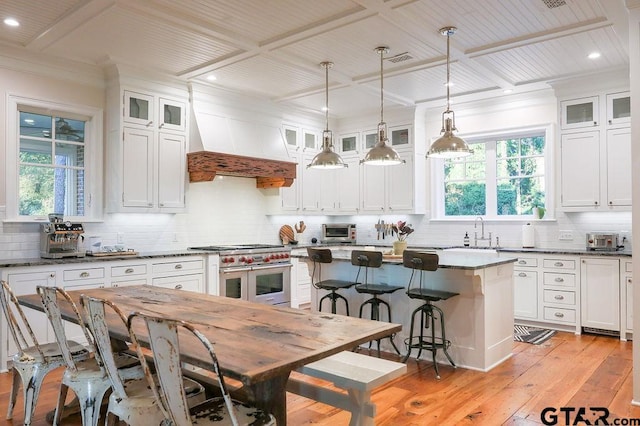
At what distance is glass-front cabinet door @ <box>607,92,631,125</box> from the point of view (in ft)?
17.5

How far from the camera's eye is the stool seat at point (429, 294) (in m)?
3.92

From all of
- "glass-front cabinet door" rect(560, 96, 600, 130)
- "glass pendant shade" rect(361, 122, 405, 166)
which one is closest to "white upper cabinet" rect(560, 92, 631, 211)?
"glass-front cabinet door" rect(560, 96, 600, 130)

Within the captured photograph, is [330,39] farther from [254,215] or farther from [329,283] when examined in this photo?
[254,215]

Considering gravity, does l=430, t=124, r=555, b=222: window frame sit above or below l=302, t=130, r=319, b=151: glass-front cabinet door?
below

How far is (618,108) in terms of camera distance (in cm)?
539

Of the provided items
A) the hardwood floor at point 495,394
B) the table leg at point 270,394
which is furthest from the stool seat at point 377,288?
the table leg at point 270,394

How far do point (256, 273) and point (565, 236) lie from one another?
12.6ft

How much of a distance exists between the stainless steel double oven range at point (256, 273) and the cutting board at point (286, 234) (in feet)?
2.64

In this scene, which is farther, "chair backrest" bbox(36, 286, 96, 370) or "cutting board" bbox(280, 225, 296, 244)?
"cutting board" bbox(280, 225, 296, 244)

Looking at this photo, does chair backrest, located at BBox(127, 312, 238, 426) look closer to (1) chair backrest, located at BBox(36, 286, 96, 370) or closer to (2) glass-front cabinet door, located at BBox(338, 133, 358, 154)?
(1) chair backrest, located at BBox(36, 286, 96, 370)

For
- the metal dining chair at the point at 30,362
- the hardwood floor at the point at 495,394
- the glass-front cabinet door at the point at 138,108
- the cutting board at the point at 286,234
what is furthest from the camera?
the cutting board at the point at 286,234

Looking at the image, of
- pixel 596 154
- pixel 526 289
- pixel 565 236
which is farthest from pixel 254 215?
pixel 596 154

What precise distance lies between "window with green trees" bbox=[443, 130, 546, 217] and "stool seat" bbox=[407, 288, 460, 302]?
265 cm

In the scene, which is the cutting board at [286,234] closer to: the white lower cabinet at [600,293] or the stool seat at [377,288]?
the stool seat at [377,288]
